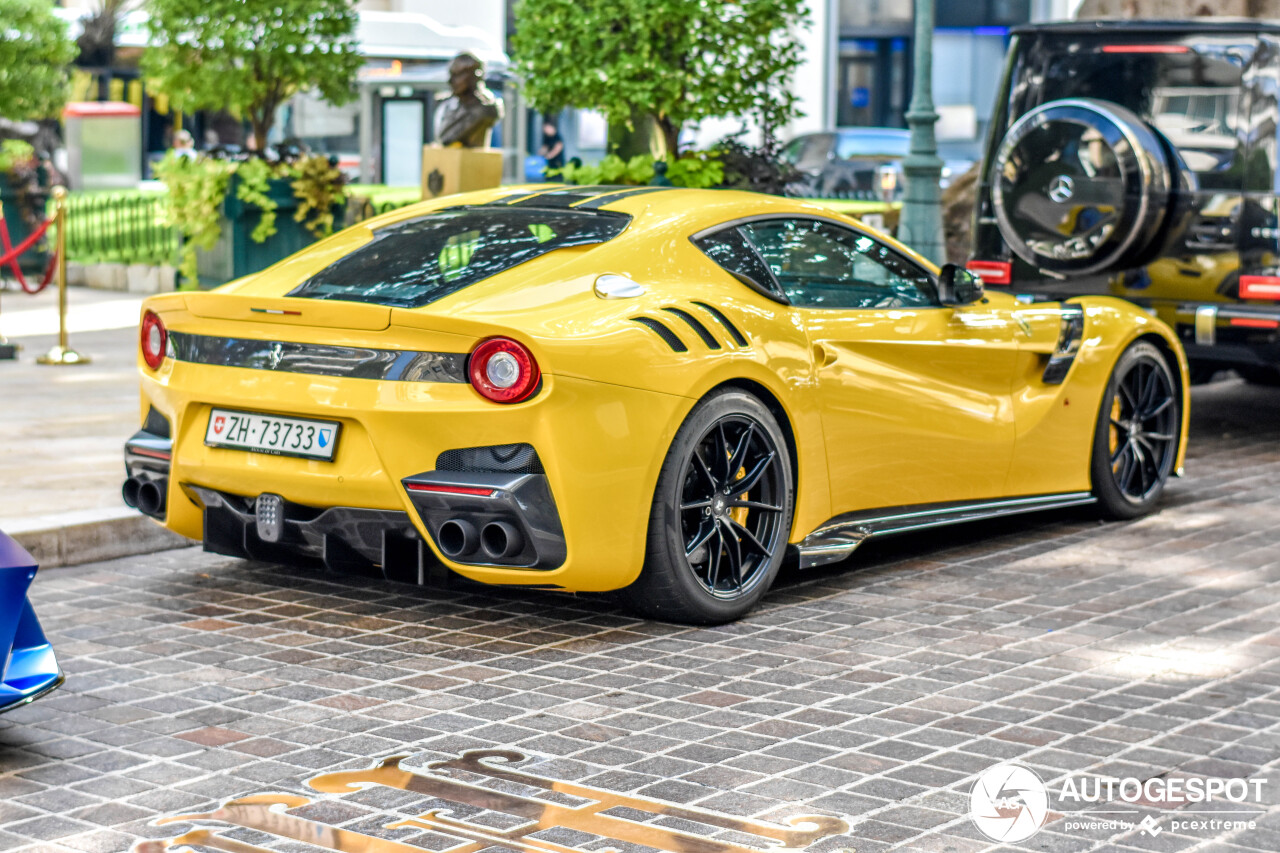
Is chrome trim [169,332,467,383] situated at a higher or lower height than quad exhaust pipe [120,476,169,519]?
higher

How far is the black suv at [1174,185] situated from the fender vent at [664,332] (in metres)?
4.29

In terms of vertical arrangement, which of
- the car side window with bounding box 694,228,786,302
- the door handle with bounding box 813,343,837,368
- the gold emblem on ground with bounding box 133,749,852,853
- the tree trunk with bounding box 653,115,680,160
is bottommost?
the gold emblem on ground with bounding box 133,749,852,853

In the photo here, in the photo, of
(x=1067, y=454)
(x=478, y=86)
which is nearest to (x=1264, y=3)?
(x=478, y=86)

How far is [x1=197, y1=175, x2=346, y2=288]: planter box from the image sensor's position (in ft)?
48.0

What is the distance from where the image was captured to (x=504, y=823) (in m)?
3.72

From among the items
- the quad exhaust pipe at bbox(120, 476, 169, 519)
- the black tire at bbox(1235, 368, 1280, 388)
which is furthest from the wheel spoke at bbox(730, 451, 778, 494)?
the black tire at bbox(1235, 368, 1280, 388)

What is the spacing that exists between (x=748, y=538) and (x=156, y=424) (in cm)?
203

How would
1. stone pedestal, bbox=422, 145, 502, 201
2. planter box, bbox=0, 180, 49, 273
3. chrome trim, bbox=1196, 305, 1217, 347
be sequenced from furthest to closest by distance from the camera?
planter box, bbox=0, 180, 49, 273 → stone pedestal, bbox=422, 145, 502, 201 → chrome trim, bbox=1196, 305, 1217, 347

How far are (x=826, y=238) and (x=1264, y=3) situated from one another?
10917 mm

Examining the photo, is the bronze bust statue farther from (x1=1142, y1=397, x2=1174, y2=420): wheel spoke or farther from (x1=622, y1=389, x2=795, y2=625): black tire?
(x1=622, y1=389, x2=795, y2=625): black tire

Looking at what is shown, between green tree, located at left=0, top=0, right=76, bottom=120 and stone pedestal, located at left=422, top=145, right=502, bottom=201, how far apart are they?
6778mm

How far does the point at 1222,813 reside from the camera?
383 centimetres

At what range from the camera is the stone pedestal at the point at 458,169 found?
41.5 feet

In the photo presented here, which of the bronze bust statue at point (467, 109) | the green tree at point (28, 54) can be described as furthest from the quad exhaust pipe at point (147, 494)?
the green tree at point (28, 54)
